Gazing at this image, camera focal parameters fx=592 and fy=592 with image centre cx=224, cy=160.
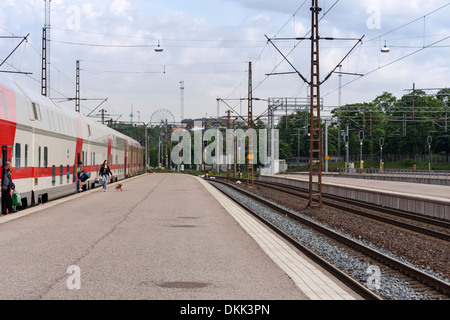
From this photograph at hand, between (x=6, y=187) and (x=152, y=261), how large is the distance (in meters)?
8.72

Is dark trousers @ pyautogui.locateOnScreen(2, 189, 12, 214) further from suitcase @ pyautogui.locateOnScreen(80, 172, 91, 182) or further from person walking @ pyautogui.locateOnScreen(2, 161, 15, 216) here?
suitcase @ pyautogui.locateOnScreen(80, 172, 91, 182)

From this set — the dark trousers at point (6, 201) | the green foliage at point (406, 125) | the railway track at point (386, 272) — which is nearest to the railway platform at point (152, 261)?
the railway track at point (386, 272)

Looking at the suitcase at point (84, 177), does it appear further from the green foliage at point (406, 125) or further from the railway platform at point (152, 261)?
the green foliage at point (406, 125)

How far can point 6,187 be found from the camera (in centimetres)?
1727

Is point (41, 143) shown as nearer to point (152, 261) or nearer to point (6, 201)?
point (6, 201)

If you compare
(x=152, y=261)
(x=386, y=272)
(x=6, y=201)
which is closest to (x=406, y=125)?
(x=6, y=201)

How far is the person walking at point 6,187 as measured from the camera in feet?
56.0

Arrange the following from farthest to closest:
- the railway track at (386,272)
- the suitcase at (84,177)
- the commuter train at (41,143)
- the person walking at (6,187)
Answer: the suitcase at (84,177) < the commuter train at (41,143) < the person walking at (6,187) < the railway track at (386,272)

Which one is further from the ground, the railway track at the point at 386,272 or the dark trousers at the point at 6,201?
the dark trousers at the point at 6,201

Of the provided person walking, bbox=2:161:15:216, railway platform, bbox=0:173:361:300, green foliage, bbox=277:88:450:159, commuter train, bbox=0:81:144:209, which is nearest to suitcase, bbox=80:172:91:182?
commuter train, bbox=0:81:144:209

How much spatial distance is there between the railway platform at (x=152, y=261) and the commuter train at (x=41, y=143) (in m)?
2.18

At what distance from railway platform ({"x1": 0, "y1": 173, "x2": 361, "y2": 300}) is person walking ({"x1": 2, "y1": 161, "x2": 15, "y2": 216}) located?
1.20 ft

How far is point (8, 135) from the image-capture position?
58.0 ft
